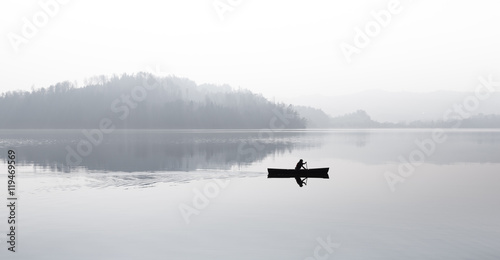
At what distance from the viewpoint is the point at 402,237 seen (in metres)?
26.1

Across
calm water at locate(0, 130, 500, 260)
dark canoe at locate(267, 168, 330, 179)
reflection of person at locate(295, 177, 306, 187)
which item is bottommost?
calm water at locate(0, 130, 500, 260)

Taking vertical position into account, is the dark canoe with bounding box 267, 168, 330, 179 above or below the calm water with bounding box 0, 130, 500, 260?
above

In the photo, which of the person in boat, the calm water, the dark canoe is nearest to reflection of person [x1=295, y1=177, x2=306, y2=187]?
the person in boat

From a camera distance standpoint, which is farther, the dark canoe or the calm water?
the dark canoe

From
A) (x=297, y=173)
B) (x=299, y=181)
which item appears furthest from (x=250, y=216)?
(x=297, y=173)

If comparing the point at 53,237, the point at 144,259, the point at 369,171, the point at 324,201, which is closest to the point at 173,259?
the point at 144,259

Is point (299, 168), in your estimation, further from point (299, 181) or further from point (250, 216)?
point (250, 216)

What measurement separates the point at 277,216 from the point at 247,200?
7.33 meters

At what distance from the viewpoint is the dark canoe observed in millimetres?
51219

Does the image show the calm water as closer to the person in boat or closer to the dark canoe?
the dark canoe

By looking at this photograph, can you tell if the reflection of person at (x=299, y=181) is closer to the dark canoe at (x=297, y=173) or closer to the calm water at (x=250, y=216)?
the dark canoe at (x=297, y=173)

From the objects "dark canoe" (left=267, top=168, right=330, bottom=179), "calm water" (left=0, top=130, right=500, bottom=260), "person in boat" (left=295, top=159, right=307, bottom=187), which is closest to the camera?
"calm water" (left=0, top=130, right=500, bottom=260)

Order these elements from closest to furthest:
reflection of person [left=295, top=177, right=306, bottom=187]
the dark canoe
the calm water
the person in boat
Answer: the calm water → reflection of person [left=295, top=177, right=306, bottom=187] → the person in boat → the dark canoe

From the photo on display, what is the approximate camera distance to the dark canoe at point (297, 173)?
5122 centimetres
